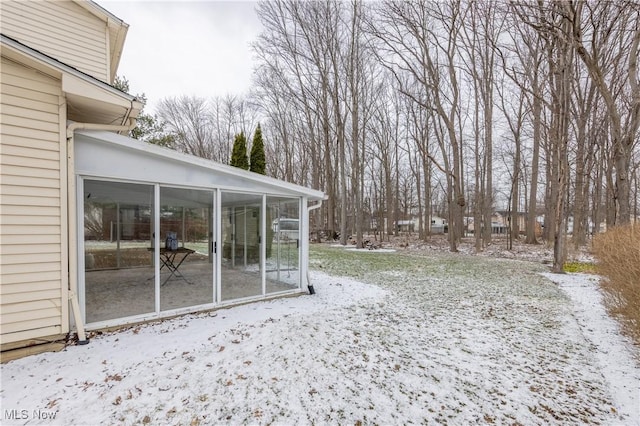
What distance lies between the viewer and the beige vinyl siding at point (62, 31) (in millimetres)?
5137

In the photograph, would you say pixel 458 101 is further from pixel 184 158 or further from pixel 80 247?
pixel 80 247

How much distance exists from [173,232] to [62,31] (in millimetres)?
4312

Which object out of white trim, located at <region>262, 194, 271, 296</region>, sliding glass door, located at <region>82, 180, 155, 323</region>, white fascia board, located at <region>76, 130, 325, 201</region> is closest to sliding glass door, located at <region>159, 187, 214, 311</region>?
sliding glass door, located at <region>82, 180, 155, 323</region>

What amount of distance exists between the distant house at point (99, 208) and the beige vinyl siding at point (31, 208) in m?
0.01

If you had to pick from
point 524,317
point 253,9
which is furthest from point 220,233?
point 253,9

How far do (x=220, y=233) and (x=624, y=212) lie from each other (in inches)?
400

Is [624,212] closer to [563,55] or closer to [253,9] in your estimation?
[563,55]

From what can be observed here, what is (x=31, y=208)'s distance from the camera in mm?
3092

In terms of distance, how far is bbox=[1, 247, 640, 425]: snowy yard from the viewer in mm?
2352

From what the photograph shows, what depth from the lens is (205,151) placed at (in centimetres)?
2502

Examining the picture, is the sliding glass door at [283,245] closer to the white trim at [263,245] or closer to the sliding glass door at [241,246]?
the white trim at [263,245]

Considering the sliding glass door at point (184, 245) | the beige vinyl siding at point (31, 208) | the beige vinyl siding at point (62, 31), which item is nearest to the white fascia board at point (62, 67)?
the beige vinyl siding at point (31, 208)

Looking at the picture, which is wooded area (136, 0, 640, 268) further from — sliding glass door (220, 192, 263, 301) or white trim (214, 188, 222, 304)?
white trim (214, 188, 222, 304)

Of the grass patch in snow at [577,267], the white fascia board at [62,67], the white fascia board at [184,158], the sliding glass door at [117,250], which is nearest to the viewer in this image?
the white fascia board at [62,67]
